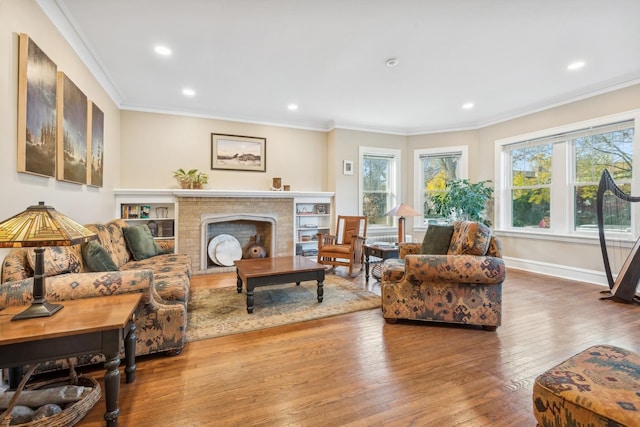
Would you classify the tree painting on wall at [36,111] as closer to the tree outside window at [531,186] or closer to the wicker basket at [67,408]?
the wicker basket at [67,408]

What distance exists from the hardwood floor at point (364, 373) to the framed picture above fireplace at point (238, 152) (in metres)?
3.39

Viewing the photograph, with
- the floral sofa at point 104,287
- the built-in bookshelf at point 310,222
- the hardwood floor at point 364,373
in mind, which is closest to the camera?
the hardwood floor at point 364,373

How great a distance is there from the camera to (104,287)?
178cm

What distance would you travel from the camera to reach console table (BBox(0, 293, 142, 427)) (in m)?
1.25

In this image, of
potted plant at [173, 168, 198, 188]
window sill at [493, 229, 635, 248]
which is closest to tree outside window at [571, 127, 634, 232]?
window sill at [493, 229, 635, 248]

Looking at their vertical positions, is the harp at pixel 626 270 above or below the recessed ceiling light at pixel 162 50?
below

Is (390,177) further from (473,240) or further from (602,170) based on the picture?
(473,240)

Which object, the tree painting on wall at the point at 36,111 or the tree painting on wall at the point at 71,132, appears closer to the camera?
the tree painting on wall at the point at 36,111

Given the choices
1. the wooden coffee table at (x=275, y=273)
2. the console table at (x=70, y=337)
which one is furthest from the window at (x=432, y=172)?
the console table at (x=70, y=337)

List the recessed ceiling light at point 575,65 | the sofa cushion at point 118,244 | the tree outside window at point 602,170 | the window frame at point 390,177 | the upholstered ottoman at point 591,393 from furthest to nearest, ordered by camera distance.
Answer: the window frame at point 390,177, the tree outside window at point 602,170, the recessed ceiling light at point 575,65, the sofa cushion at point 118,244, the upholstered ottoman at point 591,393

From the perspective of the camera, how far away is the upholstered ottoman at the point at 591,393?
3.27ft

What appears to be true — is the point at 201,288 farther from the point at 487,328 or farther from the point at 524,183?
the point at 524,183

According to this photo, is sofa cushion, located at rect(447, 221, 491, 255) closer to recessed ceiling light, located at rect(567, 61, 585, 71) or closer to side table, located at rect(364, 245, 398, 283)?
side table, located at rect(364, 245, 398, 283)

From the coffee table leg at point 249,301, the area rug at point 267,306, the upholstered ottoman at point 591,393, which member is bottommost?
the area rug at point 267,306
